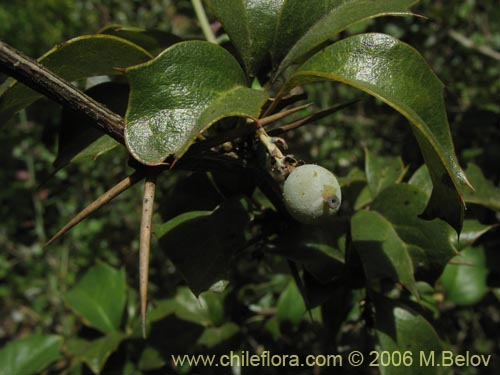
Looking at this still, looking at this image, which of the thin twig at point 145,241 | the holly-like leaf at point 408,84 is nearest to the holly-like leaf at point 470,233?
the holly-like leaf at point 408,84

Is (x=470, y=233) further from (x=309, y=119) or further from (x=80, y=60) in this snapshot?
(x=80, y=60)

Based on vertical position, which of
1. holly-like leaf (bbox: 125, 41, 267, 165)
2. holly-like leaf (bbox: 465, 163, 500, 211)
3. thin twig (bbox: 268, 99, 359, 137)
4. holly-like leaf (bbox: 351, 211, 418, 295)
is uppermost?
holly-like leaf (bbox: 125, 41, 267, 165)

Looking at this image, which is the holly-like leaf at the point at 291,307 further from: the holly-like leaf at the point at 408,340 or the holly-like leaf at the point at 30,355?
the holly-like leaf at the point at 30,355

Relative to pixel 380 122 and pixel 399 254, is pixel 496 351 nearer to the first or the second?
pixel 380 122


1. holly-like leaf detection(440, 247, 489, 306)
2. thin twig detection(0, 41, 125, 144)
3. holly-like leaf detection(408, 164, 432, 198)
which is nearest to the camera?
thin twig detection(0, 41, 125, 144)

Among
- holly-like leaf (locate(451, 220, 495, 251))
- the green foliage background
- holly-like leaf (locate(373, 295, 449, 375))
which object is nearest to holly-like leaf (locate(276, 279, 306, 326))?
the green foliage background

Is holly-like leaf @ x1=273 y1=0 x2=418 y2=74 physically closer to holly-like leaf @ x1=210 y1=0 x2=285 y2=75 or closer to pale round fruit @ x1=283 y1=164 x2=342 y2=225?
holly-like leaf @ x1=210 y1=0 x2=285 y2=75
